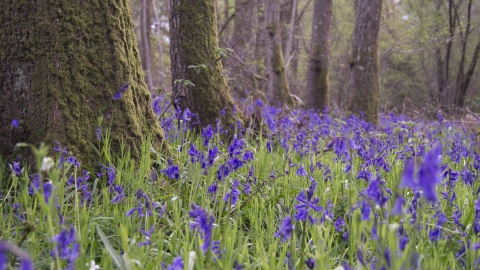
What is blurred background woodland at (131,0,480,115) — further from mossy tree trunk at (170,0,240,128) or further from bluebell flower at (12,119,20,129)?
bluebell flower at (12,119,20,129)

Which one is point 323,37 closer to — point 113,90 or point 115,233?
point 113,90

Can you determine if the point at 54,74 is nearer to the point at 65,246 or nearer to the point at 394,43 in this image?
the point at 65,246

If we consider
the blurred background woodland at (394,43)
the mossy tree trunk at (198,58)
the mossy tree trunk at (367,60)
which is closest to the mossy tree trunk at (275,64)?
the mossy tree trunk at (367,60)

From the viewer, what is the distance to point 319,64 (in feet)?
37.4

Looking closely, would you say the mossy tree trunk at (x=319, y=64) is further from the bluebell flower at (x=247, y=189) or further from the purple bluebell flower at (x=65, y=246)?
the purple bluebell flower at (x=65, y=246)

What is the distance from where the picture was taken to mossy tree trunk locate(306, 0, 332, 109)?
447 inches

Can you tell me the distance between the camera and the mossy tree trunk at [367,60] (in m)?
9.02

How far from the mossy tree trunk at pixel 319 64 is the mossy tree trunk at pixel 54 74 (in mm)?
8800

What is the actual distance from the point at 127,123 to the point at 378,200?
2.21 metres

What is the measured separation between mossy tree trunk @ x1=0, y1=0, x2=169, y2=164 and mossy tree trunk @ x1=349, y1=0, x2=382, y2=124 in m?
6.96

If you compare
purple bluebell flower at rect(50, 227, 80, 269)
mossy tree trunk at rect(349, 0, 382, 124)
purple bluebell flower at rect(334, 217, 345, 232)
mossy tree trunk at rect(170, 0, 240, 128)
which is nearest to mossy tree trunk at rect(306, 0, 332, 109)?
mossy tree trunk at rect(349, 0, 382, 124)

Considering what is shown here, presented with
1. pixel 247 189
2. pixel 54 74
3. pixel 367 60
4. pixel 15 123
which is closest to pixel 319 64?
pixel 367 60

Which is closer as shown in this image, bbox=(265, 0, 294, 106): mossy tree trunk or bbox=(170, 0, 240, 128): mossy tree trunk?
bbox=(170, 0, 240, 128): mossy tree trunk

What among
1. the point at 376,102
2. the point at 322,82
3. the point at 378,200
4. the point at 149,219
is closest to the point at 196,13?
the point at 149,219
